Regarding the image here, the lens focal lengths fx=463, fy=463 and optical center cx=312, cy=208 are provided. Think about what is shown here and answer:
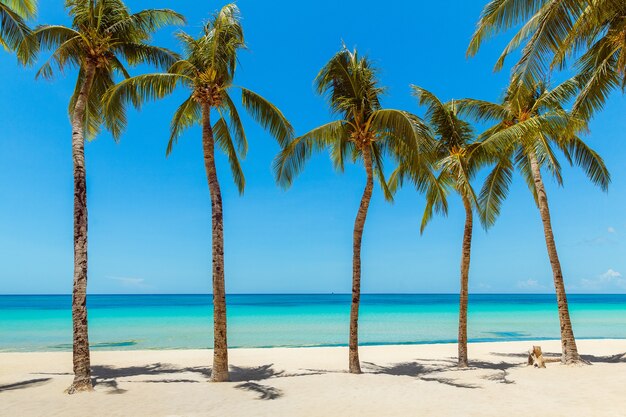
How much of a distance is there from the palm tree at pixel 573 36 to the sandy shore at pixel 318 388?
5893 mm

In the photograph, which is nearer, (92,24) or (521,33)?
(92,24)

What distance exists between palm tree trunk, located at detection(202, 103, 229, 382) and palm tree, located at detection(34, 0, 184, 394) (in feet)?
7.93

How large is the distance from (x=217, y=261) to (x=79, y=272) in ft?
9.33

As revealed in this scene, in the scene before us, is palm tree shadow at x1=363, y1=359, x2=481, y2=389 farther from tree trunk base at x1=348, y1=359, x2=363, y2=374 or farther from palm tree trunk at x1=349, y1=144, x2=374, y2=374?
palm tree trunk at x1=349, y1=144, x2=374, y2=374

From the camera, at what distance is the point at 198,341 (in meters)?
25.8

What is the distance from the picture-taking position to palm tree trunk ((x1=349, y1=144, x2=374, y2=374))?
11.6 m

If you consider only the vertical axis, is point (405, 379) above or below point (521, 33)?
below

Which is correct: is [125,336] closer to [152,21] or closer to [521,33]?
[152,21]

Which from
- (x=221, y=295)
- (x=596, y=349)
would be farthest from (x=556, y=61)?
(x=596, y=349)

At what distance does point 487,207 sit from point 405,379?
22.0 feet

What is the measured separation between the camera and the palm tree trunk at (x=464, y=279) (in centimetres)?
1271

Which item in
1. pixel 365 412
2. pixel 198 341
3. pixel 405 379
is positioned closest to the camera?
pixel 365 412

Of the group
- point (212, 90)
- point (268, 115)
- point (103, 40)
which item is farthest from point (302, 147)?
point (103, 40)

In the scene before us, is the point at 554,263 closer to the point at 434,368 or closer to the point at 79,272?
the point at 434,368
